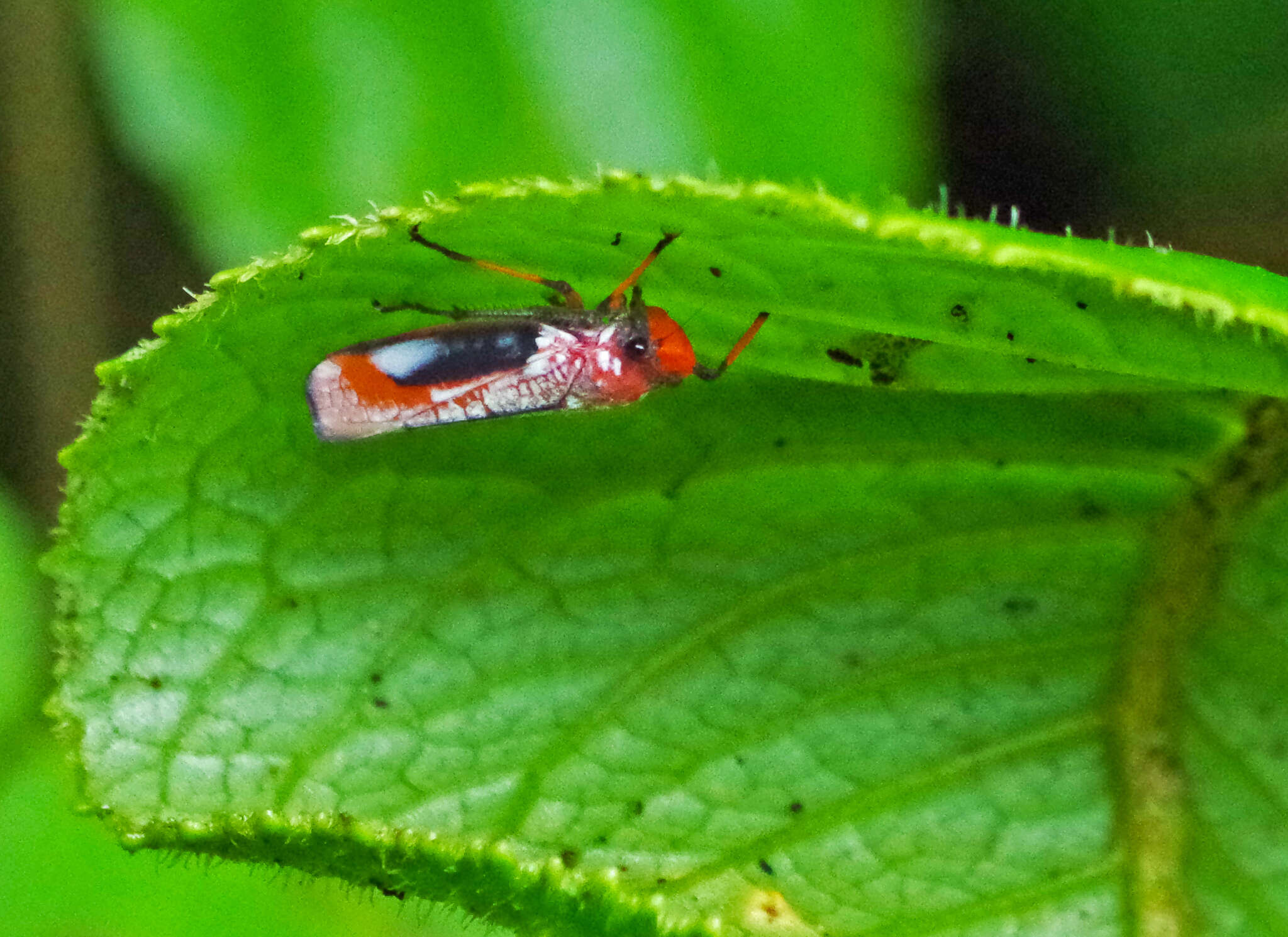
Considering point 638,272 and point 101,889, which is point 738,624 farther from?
point 101,889

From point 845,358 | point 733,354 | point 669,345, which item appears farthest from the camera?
point 669,345

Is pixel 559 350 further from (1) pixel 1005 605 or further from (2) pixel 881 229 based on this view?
(2) pixel 881 229

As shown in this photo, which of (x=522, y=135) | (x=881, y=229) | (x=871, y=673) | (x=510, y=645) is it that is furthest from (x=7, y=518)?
(x=881, y=229)

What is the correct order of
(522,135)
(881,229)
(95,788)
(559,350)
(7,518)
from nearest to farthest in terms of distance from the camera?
(881,229)
(95,788)
(559,350)
(522,135)
(7,518)

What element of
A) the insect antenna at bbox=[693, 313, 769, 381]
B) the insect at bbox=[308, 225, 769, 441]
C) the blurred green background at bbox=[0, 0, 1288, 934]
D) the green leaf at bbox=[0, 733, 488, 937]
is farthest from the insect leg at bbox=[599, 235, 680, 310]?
the green leaf at bbox=[0, 733, 488, 937]

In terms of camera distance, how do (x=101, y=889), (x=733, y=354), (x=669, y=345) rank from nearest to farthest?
(x=733, y=354) → (x=669, y=345) → (x=101, y=889)

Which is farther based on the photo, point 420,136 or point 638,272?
point 420,136

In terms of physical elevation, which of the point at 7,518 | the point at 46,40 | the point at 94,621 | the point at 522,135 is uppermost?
the point at 46,40

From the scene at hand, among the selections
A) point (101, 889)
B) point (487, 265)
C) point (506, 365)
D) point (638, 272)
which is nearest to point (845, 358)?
point (638, 272)
